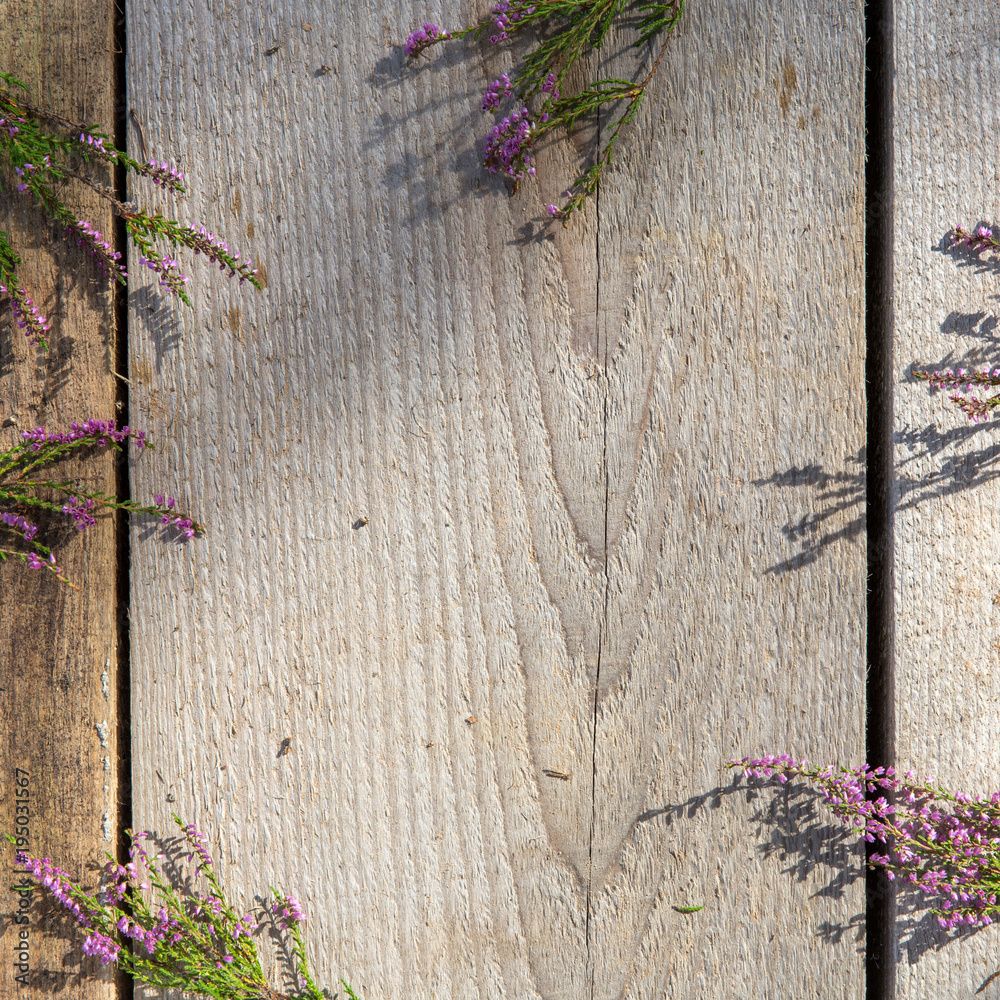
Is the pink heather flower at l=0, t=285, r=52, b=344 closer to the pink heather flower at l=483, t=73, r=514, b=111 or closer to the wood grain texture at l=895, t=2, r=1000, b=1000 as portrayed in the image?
the pink heather flower at l=483, t=73, r=514, b=111

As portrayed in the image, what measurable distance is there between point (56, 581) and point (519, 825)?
1044mm

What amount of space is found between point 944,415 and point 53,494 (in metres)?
1.78

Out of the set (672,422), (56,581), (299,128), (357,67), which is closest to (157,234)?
(299,128)

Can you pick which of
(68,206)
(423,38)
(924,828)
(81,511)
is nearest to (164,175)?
(68,206)

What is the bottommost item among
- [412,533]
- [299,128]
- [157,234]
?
[412,533]

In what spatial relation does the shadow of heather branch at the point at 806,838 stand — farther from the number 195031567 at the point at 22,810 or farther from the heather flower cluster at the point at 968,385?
the number 195031567 at the point at 22,810

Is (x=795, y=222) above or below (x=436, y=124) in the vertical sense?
below

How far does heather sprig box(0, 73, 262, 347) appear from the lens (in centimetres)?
142

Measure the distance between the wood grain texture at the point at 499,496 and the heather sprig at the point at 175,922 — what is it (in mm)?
54

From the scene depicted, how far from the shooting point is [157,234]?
1453 mm

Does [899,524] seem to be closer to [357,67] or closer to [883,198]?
[883,198]

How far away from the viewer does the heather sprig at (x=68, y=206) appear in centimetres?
142

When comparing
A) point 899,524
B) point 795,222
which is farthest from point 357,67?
point 899,524

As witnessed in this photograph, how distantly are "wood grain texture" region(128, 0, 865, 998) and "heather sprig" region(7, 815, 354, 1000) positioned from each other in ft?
0.18
